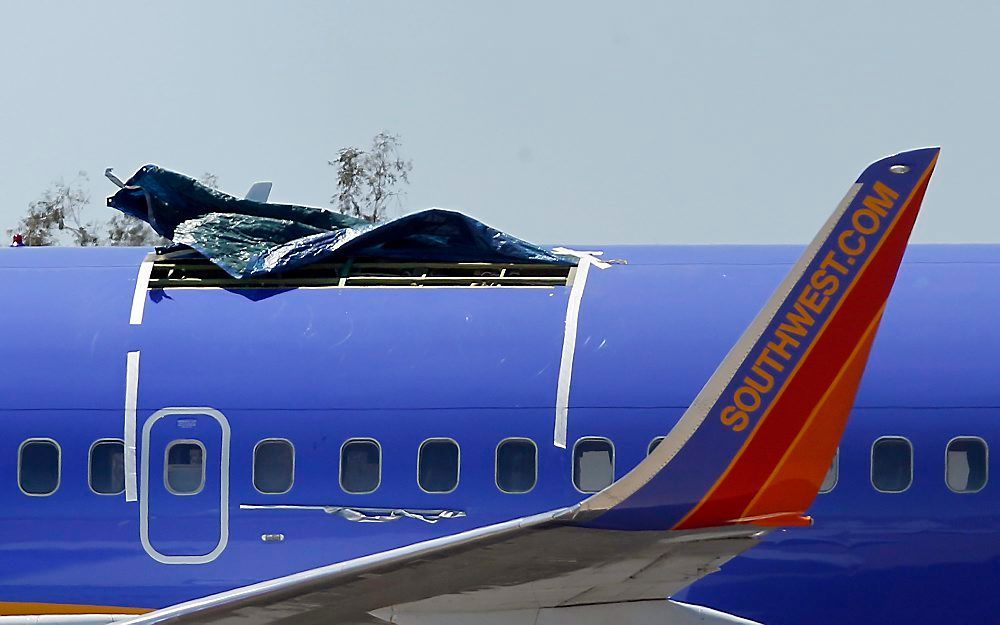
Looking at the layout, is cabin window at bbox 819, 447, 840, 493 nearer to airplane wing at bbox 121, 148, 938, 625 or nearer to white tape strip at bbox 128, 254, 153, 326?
airplane wing at bbox 121, 148, 938, 625

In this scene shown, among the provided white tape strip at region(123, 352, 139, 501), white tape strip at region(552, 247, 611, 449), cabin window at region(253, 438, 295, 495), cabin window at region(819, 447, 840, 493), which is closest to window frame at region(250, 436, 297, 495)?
cabin window at region(253, 438, 295, 495)

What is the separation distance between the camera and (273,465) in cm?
1184

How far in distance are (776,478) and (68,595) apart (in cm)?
618

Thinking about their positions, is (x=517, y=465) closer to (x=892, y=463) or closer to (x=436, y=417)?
(x=436, y=417)

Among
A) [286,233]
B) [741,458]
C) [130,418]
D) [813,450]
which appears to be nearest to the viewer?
[741,458]

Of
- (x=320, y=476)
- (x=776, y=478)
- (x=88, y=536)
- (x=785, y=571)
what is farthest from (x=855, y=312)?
(x=88, y=536)

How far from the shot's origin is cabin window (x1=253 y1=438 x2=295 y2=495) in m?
11.8

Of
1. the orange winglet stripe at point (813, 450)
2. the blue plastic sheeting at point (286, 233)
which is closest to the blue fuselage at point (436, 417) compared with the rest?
the blue plastic sheeting at point (286, 233)

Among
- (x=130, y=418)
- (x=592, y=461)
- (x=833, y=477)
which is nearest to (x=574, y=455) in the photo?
(x=592, y=461)

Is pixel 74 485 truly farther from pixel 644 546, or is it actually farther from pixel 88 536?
pixel 644 546

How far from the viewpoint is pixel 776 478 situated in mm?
8312

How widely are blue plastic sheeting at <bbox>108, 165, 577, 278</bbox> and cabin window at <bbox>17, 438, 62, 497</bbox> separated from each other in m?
2.10

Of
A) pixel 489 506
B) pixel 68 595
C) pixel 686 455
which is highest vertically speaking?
pixel 686 455

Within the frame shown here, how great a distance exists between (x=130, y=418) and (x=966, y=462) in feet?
21.6
